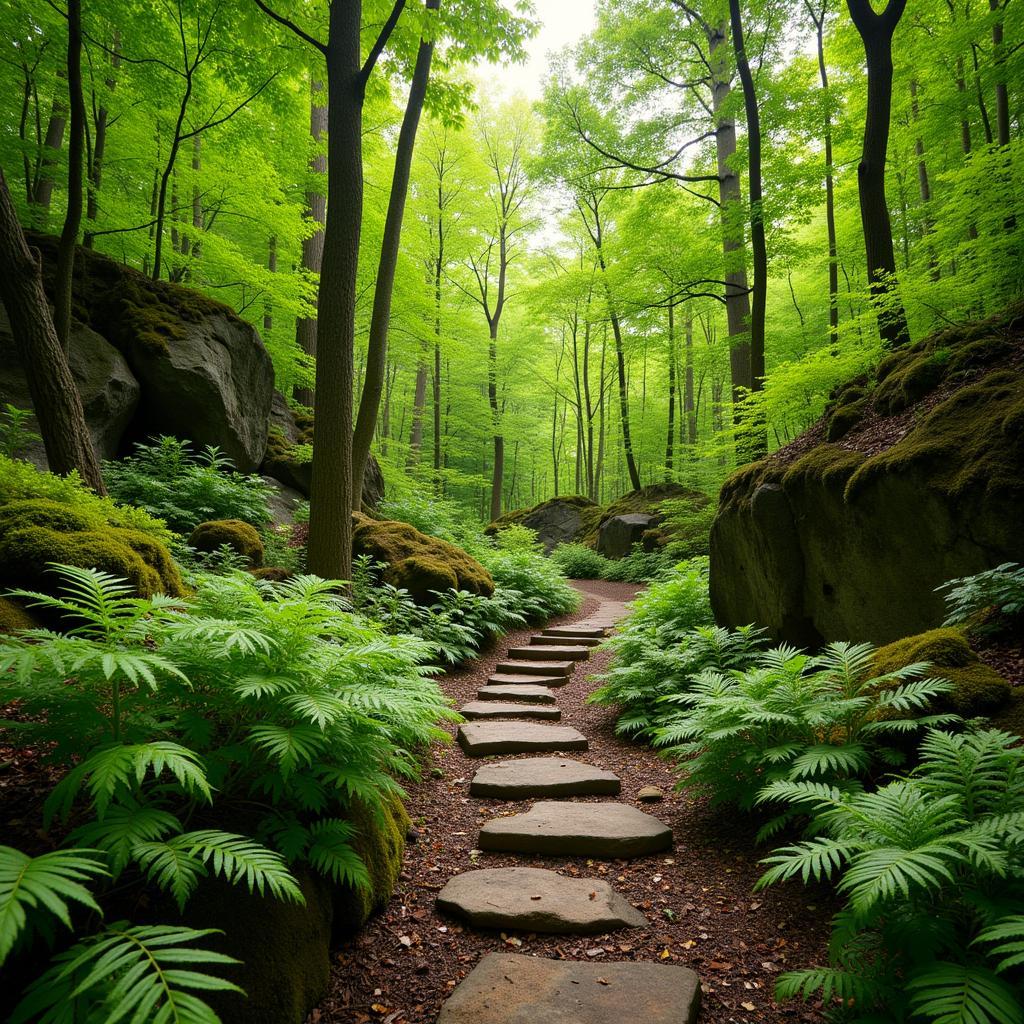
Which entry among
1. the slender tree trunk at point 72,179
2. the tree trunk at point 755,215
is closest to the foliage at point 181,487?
the slender tree trunk at point 72,179

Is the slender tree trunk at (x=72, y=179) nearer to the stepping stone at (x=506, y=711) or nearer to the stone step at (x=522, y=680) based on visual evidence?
the stepping stone at (x=506, y=711)

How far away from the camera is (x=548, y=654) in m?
7.53

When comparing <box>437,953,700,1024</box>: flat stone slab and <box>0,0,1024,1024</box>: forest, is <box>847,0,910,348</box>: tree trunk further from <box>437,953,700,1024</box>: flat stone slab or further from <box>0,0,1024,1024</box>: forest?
<box>437,953,700,1024</box>: flat stone slab

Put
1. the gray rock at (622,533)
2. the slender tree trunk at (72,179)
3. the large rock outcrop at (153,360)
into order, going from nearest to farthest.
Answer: the slender tree trunk at (72,179) → the large rock outcrop at (153,360) → the gray rock at (622,533)

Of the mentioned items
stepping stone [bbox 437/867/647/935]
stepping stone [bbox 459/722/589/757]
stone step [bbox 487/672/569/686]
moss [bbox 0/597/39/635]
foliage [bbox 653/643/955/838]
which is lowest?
stepping stone [bbox 437/867/647/935]

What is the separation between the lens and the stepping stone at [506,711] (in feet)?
17.4

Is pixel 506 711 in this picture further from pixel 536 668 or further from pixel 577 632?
pixel 577 632

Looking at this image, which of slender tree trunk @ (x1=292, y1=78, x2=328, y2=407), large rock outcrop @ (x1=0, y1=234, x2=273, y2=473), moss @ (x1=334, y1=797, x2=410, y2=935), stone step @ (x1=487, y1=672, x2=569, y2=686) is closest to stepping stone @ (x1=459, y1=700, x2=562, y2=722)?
stone step @ (x1=487, y1=672, x2=569, y2=686)

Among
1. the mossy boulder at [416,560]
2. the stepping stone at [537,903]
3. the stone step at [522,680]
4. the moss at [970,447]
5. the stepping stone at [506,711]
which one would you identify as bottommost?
the stepping stone at [537,903]

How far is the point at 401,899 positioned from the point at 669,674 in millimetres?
3318

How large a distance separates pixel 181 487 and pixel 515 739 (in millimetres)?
6252

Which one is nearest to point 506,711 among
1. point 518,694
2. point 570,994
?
point 518,694

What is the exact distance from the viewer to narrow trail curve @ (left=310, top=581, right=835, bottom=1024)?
2.09 m

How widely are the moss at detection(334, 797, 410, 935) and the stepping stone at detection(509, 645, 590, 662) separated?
14.9ft
